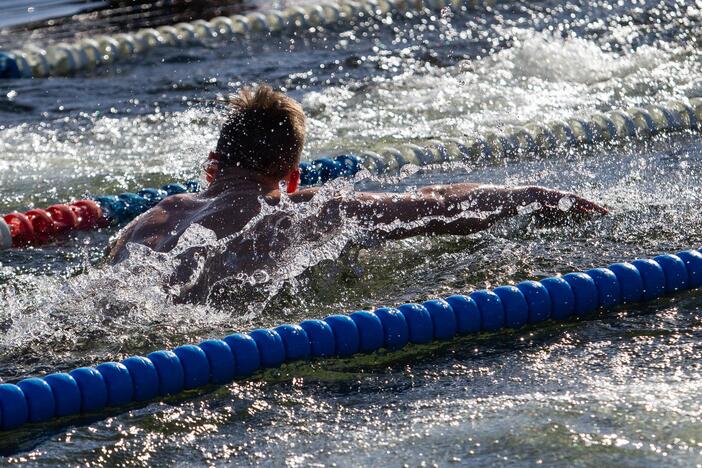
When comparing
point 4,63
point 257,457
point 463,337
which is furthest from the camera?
point 4,63

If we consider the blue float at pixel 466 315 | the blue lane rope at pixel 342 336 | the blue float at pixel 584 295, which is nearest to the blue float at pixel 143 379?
the blue lane rope at pixel 342 336

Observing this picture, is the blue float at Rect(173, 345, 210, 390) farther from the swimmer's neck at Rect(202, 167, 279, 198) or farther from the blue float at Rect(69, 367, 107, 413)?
the swimmer's neck at Rect(202, 167, 279, 198)

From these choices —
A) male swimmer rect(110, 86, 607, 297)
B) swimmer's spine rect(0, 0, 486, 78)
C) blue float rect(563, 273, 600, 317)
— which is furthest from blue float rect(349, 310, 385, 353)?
swimmer's spine rect(0, 0, 486, 78)

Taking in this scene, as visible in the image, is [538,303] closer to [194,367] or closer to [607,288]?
[607,288]

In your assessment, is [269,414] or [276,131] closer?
[269,414]

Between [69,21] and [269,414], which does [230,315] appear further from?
[69,21]

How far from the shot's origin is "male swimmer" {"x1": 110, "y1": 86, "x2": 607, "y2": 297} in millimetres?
3803

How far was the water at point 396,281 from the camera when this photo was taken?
2820mm

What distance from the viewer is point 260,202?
382 centimetres

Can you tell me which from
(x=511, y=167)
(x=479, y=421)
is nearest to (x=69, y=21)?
(x=511, y=167)

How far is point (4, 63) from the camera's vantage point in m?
8.22

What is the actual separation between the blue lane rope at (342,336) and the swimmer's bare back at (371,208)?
50cm

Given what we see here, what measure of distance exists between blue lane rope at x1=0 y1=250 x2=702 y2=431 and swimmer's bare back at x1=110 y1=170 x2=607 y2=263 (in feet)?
1.64

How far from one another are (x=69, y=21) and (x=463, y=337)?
7294mm
